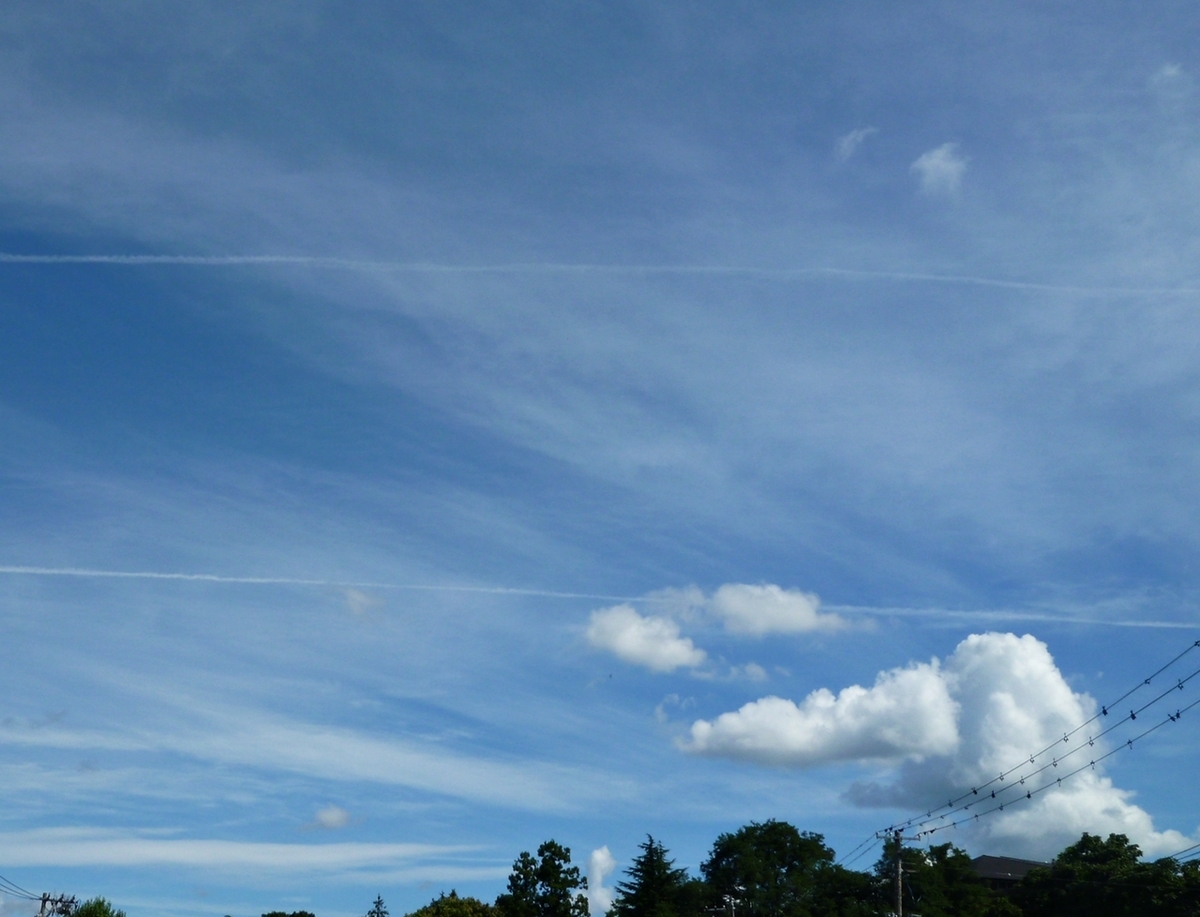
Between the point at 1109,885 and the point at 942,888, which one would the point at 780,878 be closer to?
the point at 942,888

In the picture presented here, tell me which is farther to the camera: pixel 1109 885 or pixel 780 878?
pixel 780 878

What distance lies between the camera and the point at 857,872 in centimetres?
11544

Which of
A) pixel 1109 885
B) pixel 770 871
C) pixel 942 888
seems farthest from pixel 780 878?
pixel 1109 885

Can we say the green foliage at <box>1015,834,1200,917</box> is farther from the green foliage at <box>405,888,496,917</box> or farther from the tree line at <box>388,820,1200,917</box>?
the green foliage at <box>405,888,496,917</box>

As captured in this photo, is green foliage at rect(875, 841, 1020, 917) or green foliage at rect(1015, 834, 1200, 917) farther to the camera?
green foliage at rect(875, 841, 1020, 917)

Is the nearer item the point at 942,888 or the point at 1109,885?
the point at 1109,885

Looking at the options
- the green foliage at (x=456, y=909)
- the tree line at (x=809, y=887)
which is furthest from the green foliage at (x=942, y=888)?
the green foliage at (x=456, y=909)

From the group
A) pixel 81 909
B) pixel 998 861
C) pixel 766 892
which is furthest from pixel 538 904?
pixel 998 861

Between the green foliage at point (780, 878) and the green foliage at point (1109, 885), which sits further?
the green foliage at point (780, 878)

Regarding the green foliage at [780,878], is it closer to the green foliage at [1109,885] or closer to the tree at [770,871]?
the tree at [770,871]

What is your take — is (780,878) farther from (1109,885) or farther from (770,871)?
(1109,885)

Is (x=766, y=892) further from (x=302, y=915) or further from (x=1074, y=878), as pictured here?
(x=302, y=915)

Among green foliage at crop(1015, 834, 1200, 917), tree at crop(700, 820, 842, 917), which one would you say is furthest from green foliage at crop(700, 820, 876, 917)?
green foliage at crop(1015, 834, 1200, 917)

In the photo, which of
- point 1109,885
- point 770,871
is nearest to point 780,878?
point 770,871
